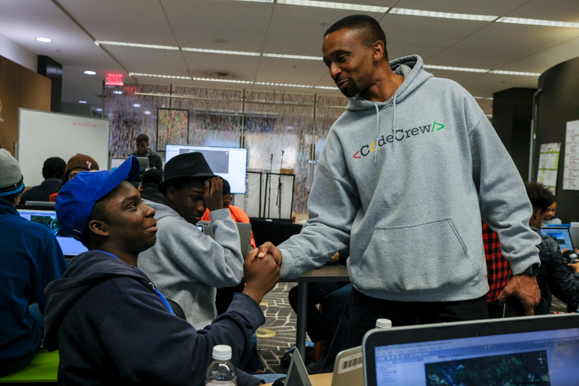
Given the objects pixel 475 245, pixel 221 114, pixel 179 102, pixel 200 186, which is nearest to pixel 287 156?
pixel 221 114

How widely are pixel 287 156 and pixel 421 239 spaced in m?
10.6

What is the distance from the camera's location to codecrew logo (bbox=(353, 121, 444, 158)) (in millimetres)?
1464

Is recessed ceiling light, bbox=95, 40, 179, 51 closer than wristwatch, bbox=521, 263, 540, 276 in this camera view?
No

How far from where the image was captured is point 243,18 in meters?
6.11

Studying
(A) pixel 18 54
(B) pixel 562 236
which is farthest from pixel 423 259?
(A) pixel 18 54

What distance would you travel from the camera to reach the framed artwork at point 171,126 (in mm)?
11344

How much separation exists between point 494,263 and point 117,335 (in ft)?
6.36

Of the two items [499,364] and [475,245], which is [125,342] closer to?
[499,364]

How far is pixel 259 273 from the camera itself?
4.20 ft

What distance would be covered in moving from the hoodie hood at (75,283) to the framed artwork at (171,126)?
10.6 metres

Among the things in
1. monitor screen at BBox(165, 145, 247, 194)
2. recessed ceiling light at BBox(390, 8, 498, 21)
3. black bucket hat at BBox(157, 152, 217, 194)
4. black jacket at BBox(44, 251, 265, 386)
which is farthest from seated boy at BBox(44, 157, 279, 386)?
monitor screen at BBox(165, 145, 247, 194)

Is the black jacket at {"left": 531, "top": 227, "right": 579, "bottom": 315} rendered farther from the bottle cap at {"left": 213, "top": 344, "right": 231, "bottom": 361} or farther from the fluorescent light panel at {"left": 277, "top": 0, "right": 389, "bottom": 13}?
the fluorescent light panel at {"left": 277, "top": 0, "right": 389, "bottom": 13}

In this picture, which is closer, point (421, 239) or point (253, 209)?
point (421, 239)

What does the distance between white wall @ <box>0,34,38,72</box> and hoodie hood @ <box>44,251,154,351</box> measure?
26.6 feet
